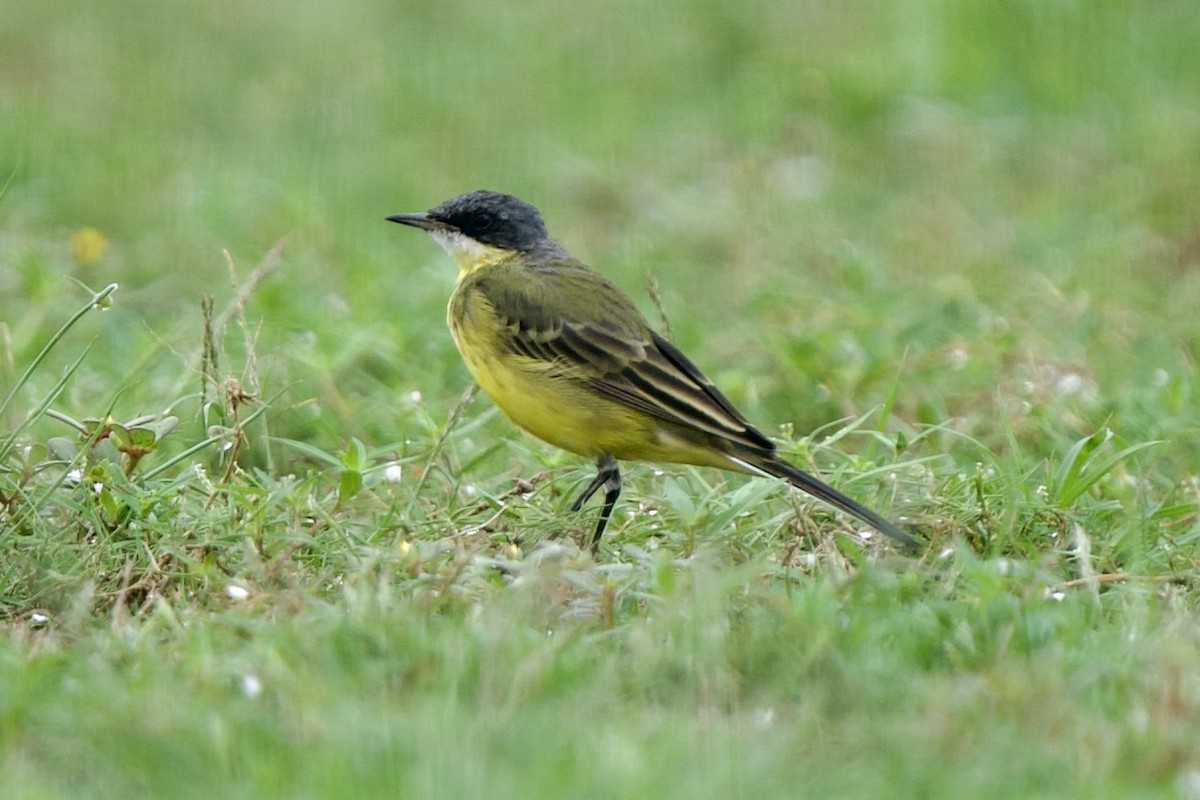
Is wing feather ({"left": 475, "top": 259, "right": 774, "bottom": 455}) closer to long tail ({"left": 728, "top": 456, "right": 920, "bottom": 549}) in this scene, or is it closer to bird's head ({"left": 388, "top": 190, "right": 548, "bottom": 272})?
long tail ({"left": 728, "top": 456, "right": 920, "bottom": 549})

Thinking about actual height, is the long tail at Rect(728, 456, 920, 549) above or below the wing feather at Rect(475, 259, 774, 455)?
below

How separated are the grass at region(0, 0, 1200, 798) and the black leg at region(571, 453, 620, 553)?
0.08 metres

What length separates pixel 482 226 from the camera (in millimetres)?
8078

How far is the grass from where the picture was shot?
4685mm

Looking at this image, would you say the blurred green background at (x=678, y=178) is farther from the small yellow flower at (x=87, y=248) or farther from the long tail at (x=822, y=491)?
the long tail at (x=822, y=491)

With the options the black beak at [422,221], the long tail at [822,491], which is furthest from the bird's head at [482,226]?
the long tail at [822,491]

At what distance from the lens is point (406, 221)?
8.02 metres

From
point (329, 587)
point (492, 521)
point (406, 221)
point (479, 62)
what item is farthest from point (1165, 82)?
point (329, 587)

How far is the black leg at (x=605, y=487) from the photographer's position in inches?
258

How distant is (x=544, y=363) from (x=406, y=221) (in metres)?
1.18

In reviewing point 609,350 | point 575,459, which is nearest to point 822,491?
point 609,350

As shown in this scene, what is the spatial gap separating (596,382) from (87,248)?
13.1 feet

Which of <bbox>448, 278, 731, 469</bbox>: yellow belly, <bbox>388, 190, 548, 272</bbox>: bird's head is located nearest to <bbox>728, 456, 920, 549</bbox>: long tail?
<bbox>448, 278, 731, 469</bbox>: yellow belly

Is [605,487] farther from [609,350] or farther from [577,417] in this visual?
[609,350]
